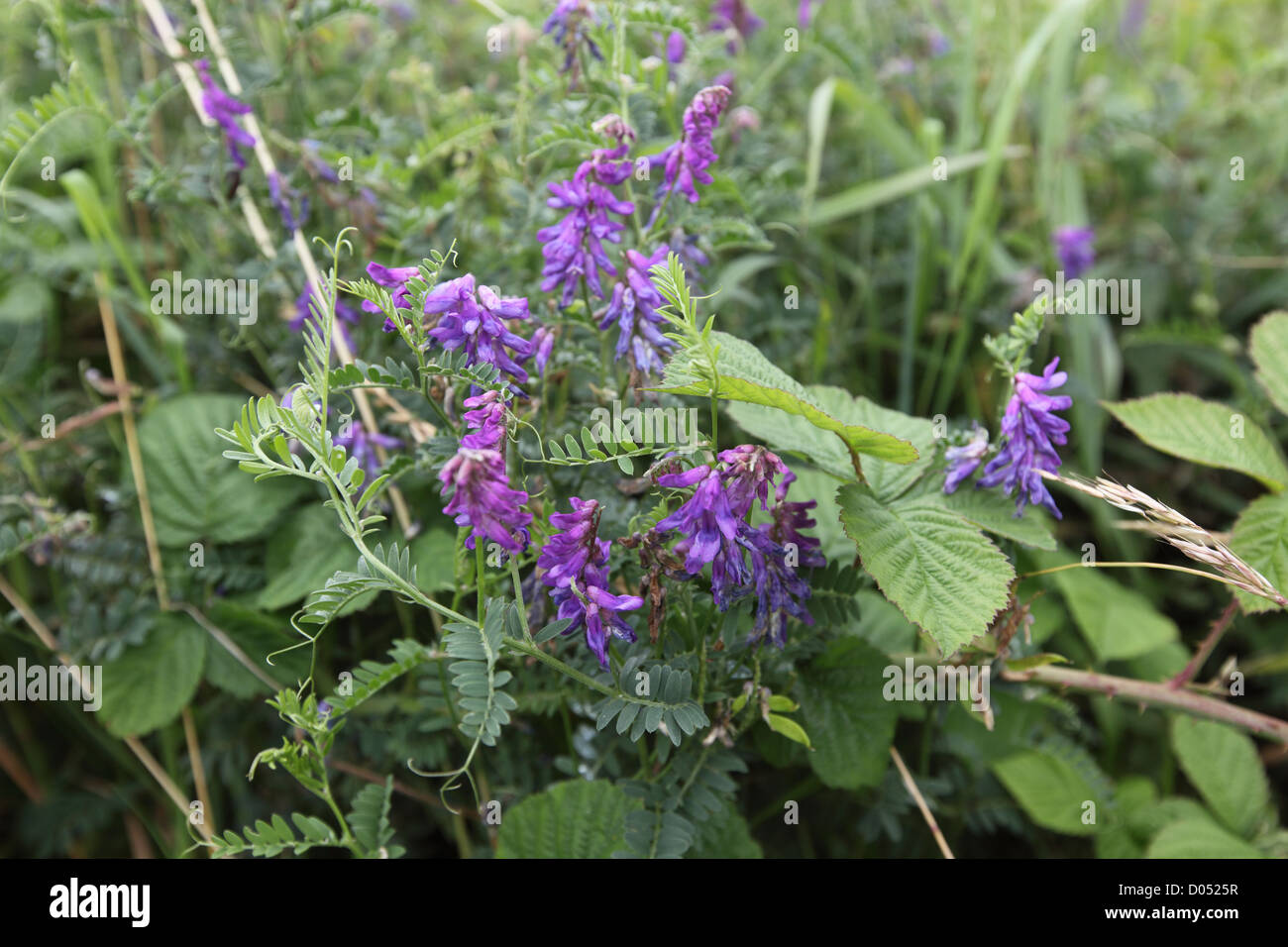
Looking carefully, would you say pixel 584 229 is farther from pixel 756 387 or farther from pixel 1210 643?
pixel 1210 643

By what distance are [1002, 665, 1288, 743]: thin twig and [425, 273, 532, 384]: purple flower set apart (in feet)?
2.85

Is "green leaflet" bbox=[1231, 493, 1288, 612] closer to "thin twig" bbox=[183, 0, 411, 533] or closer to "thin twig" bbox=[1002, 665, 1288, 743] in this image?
"thin twig" bbox=[1002, 665, 1288, 743]

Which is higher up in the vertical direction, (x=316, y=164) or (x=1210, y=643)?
(x=316, y=164)

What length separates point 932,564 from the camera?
1.24 metres

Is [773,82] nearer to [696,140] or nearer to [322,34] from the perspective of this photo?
[322,34]

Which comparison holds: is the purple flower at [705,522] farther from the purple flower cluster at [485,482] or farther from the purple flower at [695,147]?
the purple flower at [695,147]

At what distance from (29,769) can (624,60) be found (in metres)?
1.78

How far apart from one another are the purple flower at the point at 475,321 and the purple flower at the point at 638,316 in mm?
140

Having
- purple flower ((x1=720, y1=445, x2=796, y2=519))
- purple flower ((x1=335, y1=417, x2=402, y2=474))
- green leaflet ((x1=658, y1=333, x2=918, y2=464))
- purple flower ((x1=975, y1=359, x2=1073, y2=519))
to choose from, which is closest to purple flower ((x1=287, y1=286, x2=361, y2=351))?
purple flower ((x1=335, y1=417, x2=402, y2=474))

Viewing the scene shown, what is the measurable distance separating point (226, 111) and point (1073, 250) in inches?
68.8

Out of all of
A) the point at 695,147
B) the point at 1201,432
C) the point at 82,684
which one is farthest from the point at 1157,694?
the point at 82,684

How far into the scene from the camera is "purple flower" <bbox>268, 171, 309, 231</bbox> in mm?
1626

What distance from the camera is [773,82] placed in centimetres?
243

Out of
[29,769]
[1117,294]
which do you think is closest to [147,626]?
[29,769]
